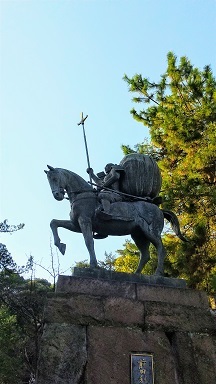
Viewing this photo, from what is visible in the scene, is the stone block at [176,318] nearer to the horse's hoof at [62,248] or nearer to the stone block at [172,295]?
the stone block at [172,295]

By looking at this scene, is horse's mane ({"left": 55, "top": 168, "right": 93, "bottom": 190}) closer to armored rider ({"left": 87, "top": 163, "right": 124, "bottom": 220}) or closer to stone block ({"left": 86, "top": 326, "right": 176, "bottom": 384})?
armored rider ({"left": 87, "top": 163, "right": 124, "bottom": 220})

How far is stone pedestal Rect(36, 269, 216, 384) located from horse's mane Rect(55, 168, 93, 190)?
1.33 m

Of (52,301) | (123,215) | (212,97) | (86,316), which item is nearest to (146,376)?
(86,316)

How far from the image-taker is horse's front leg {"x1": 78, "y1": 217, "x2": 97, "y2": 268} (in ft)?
18.9

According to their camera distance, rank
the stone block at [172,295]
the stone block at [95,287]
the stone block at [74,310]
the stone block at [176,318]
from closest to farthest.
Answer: the stone block at [74,310] < the stone block at [176,318] < the stone block at [95,287] < the stone block at [172,295]

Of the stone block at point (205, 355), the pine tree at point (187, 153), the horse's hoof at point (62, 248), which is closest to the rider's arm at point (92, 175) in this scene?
the horse's hoof at point (62, 248)

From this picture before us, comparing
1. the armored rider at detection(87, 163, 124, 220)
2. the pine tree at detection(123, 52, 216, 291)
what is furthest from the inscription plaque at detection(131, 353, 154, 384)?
the pine tree at detection(123, 52, 216, 291)

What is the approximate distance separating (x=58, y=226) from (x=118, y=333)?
1.86m

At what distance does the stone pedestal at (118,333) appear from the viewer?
4.53 meters

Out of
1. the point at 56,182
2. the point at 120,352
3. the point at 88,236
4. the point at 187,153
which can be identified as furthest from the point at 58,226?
the point at 187,153

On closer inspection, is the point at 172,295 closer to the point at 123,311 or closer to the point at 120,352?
the point at 123,311

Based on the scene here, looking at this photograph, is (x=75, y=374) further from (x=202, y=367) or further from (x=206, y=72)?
(x=206, y=72)

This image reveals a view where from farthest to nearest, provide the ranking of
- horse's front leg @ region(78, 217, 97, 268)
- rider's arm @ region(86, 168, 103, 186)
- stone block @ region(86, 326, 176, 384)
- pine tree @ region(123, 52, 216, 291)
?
pine tree @ region(123, 52, 216, 291)
rider's arm @ region(86, 168, 103, 186)
horse's front leg @ region(78, 217, 97, 268)
stone block @ region(86, 326, 176, 384)

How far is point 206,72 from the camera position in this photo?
1338 centimetres
